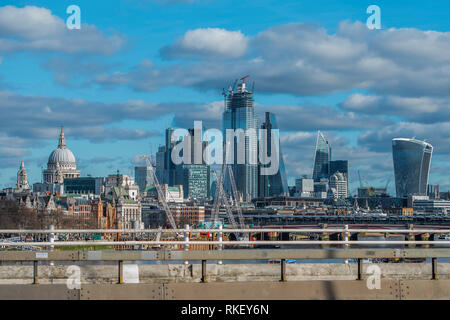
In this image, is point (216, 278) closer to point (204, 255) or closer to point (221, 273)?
point (221, 273)

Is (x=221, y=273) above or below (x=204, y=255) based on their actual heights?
below

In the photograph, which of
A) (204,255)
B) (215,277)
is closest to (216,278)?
(215,277)

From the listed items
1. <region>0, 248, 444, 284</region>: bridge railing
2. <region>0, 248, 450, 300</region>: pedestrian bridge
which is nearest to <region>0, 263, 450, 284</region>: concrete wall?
<region>0, 248, 450, 300</region>: pedestrian bridge

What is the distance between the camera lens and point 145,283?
14.4m

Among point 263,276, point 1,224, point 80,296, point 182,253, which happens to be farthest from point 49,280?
point 1,224

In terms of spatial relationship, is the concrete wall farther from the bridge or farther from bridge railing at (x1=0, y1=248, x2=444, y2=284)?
bridge railing at (x1=0, y1=248, x2=444, y2=284)

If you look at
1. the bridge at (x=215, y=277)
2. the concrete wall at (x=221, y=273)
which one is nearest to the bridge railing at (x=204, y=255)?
the bridge at (x=215, y=277)

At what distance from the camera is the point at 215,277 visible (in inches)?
605

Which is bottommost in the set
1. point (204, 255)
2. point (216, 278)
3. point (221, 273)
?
point (216, 278)

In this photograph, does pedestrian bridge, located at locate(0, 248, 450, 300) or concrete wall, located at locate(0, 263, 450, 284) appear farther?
concrete wall, located at locate(0, 263, 450, 284)

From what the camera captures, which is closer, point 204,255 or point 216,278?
point 204,255

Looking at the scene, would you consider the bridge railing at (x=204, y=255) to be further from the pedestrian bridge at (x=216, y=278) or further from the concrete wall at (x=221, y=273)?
the concrete wall at (x=221, y=273)

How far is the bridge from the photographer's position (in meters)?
14.0
